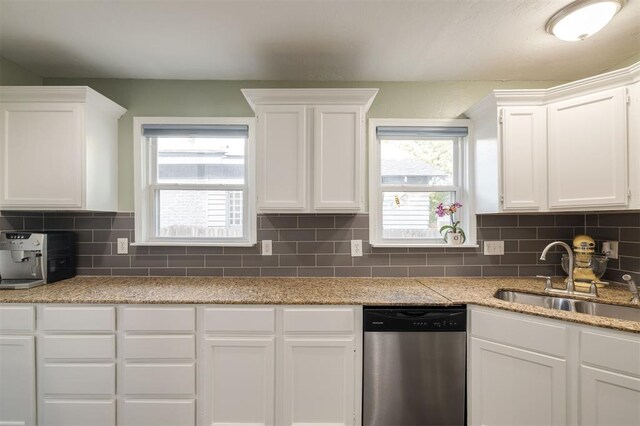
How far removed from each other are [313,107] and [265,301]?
51.9 inches

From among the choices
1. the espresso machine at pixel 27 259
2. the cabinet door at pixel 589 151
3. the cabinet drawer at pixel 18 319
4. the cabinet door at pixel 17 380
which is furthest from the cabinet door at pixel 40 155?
the cabinet door at pixel 589 151

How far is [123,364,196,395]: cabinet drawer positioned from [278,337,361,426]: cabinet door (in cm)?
59

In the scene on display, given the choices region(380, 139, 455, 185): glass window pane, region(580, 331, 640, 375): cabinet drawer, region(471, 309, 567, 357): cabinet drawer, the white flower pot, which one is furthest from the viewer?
region(380, 139, 455, 185): glass window pane

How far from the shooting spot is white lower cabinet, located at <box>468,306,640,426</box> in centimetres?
131

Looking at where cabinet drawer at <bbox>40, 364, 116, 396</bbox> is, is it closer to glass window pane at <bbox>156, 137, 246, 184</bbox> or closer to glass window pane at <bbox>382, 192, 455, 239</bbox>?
glass window pane at <bbox>156, 137, 246, 184</bbox>

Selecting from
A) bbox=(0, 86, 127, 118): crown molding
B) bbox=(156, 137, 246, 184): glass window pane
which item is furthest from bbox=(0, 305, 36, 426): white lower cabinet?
bbox=(0, 86, 127, 118): crown molding

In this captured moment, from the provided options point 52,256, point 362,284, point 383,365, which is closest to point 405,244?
point 362,284

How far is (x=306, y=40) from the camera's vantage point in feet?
5.84

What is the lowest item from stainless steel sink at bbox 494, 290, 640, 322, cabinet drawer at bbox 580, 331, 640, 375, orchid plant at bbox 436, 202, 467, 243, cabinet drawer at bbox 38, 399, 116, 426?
cabinet drawer at bbox 38, 399, 116, 426

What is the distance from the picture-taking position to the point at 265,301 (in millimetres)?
1676

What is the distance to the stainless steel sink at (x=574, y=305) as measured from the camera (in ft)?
5.35

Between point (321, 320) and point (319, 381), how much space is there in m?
0.36

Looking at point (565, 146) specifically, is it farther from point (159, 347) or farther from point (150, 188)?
point (150, 188)

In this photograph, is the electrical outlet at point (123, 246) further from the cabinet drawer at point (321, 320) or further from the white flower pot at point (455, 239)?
the white flower pot at point (455, 239)
